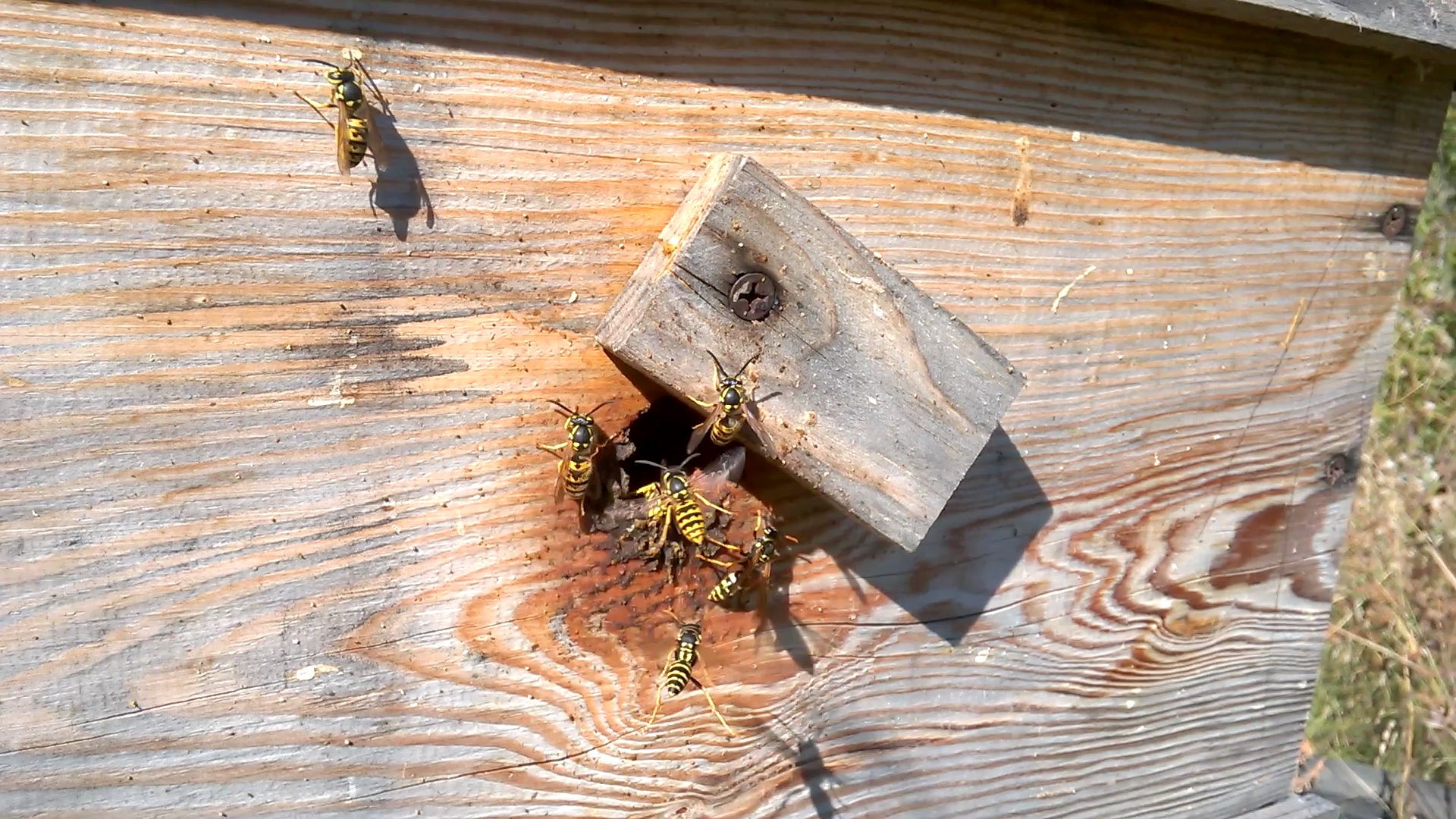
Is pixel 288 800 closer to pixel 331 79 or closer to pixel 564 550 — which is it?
pixel 564 550

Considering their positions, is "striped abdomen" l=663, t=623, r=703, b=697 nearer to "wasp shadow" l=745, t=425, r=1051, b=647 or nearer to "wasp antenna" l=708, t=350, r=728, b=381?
"wasp shadow" l=745, t=425, r=1051, b=647

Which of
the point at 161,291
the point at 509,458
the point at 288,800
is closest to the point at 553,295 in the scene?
the point at 509,458

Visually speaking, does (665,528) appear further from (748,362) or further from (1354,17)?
(1354,17)

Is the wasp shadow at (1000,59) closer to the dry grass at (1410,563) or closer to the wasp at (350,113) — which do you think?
the wasp at (350,113)

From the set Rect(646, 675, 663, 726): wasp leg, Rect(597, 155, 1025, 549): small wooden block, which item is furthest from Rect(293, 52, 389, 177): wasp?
Rect(646, 675, 663, 726): wasp leg

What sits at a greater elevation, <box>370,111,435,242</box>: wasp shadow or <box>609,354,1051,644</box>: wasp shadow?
<box>370,111,435,242</box>: wasp shadow

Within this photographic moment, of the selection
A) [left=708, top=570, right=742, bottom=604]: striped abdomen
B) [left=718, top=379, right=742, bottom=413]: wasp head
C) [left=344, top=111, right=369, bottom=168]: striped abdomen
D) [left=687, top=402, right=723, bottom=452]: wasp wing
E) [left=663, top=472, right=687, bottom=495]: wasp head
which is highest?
[left=344, top=111, right=369, bottom=168]: striped abdomen

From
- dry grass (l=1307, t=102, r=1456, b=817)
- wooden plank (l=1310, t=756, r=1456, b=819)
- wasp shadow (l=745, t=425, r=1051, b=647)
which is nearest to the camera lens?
wasp shadow (l=745, t=425, r=1051, b=647)

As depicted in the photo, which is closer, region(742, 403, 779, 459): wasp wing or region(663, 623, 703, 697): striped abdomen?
region(742, 403, 779, 459): wasp wing
